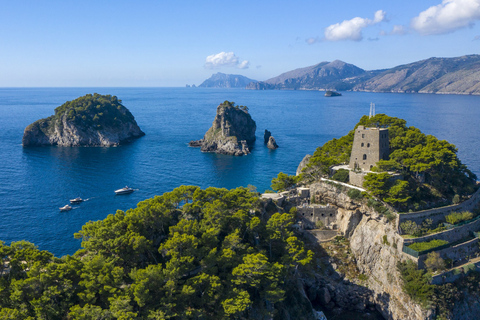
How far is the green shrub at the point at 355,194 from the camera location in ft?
172

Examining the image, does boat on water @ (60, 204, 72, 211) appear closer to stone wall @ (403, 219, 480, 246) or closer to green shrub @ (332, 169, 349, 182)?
green shrub @ (332, 169, 349, 182)

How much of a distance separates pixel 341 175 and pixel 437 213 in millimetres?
15522

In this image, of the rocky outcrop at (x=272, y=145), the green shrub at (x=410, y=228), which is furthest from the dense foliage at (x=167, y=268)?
the rocky outcrop at (x=272, y=145)

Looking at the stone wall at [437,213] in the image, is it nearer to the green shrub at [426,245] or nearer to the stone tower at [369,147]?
the green shrub at [426,245]

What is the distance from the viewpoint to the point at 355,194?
52656 millimetres

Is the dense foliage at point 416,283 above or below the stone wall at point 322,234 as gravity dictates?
below

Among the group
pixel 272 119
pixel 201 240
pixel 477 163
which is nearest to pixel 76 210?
pixel 201 240

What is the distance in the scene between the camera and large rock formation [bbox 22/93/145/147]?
133125 millimetres

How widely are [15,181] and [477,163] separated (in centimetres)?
12456

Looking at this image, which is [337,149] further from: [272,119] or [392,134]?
[272,119]

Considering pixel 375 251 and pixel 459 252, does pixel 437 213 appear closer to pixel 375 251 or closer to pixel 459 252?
pixel 459 252

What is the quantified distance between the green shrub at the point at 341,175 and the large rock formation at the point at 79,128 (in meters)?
104

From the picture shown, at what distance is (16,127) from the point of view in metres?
164

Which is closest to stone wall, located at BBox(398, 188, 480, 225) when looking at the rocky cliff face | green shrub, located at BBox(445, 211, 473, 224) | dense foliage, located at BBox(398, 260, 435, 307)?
green shrub, located at BBox(445, 211, 473, 224)
